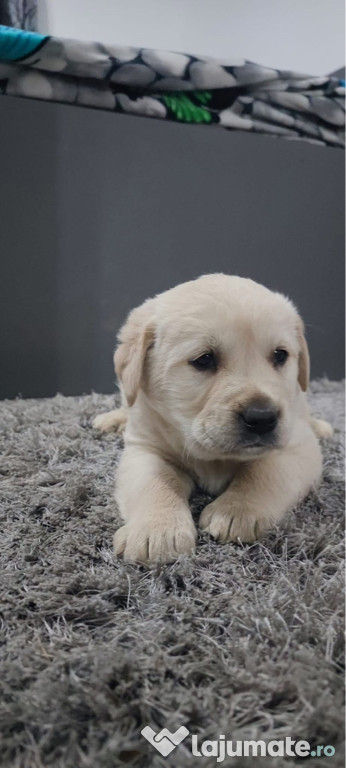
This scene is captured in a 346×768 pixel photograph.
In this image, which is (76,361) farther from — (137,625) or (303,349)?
(137,625)

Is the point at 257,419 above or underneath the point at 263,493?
above

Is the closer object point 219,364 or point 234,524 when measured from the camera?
point 234,524

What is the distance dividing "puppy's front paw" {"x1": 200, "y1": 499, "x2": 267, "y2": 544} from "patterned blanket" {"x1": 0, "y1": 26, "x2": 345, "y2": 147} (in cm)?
197

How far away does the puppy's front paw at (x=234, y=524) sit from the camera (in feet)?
4.33

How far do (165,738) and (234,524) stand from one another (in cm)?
62

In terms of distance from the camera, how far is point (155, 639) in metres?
0.95

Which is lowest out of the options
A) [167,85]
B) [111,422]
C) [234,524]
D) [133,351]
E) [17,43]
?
[111,422]

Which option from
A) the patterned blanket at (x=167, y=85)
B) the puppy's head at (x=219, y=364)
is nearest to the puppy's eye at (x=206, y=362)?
the puppy's head at (x=219, y=364)

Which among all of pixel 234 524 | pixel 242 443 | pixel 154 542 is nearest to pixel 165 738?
pixel 154 542

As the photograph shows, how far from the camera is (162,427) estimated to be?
5.58 feet

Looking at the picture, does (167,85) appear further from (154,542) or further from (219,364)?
(154,542)

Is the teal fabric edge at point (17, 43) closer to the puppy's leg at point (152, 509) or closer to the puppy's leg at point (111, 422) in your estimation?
the puppy's leg at point (111, 422)

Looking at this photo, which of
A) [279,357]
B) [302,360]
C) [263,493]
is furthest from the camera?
[302,360]

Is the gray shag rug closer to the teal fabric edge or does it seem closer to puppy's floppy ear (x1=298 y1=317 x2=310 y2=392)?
puppy's floppy ear (x1=298 y1=317 x2=310 y2=392)
